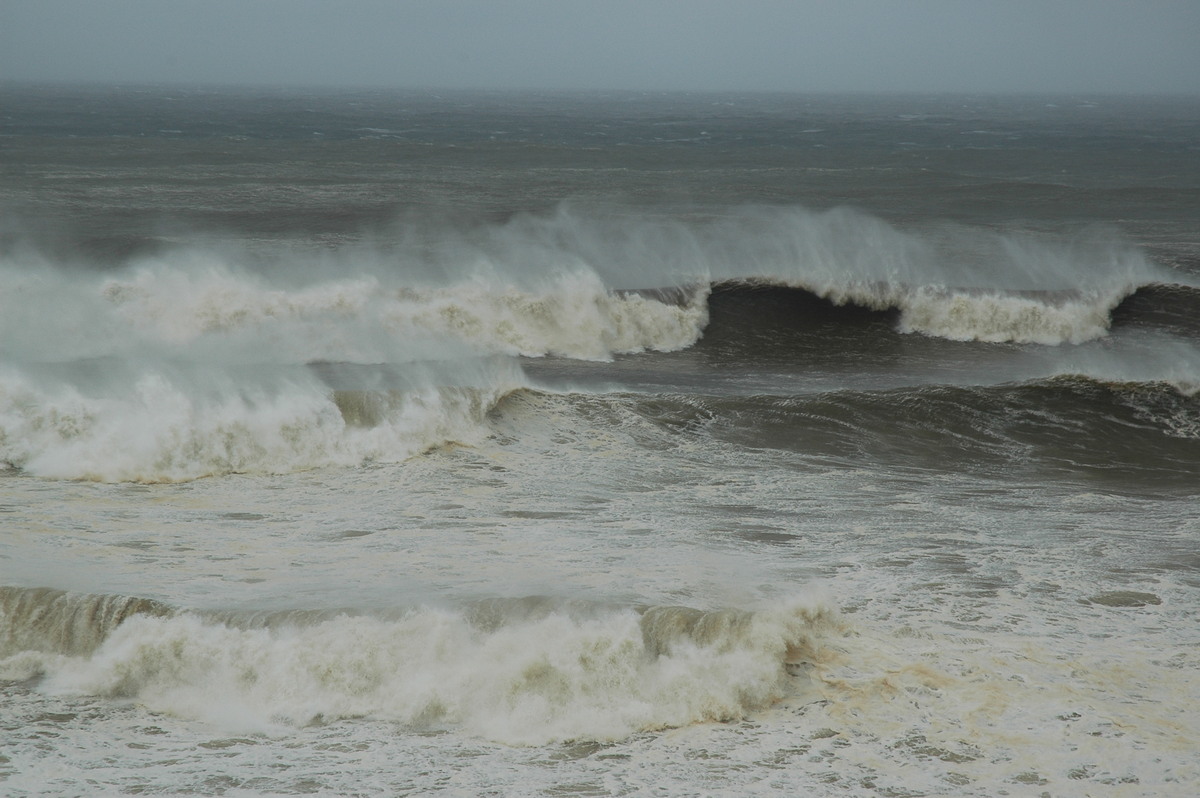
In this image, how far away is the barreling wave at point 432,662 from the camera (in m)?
5.81

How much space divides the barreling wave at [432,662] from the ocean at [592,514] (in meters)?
0.02

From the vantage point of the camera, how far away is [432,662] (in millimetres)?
6094

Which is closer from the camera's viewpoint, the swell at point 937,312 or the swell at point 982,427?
the swell at point 982,427

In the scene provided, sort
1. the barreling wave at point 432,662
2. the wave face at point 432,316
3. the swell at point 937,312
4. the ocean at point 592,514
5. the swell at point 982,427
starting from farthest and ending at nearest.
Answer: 1. the swell at point 937,312
2. the swell at point 982,427
3. the wave face at point 432,316
4. the barreling wave at point 432,662
5. the ocean at point 592,514

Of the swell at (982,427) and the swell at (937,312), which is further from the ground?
the swell at (937,312)

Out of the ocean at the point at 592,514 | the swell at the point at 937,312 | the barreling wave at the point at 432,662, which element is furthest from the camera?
the swell at the point at 937,312

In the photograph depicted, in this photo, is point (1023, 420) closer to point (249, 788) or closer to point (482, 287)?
point (482, 287)

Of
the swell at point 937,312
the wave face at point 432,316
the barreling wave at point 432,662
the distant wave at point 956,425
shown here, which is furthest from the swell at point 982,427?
the barreling wave at point 432,662

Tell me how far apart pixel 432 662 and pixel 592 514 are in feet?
9.25

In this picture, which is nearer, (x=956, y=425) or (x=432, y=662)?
(x=432, y=662)

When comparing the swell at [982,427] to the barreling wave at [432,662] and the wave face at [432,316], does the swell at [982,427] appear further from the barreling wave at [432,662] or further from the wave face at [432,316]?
the barreling wave at [432,662]

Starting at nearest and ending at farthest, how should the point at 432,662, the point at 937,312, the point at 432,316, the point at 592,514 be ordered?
the point at 432,662, the point at 592,514, the point at 432,316, the point at 937,312

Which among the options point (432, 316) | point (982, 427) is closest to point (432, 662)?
point (982, 427)

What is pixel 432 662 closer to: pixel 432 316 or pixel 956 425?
pixel 956 425
